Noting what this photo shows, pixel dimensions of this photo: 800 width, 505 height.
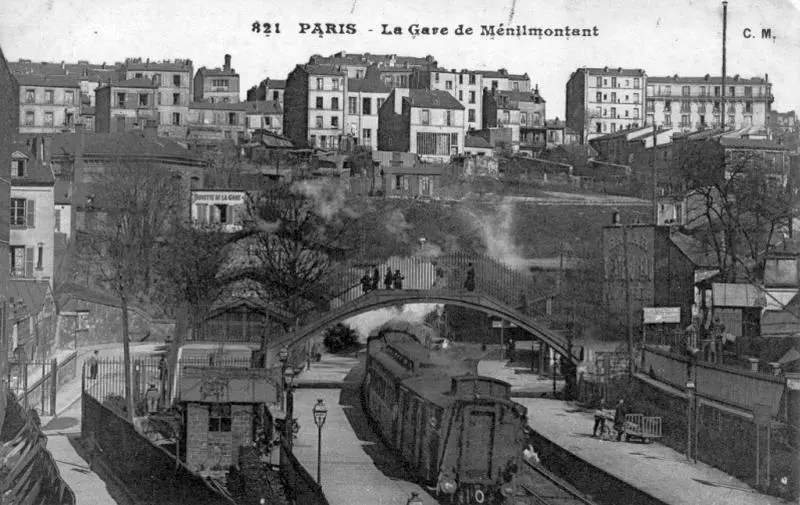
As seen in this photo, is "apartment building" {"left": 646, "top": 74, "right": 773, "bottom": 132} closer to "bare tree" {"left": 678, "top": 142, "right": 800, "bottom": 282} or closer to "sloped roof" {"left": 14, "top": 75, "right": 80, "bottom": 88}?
"bare tree" {"left": 678, "top": 142, "right": 800, "bottom": 282}

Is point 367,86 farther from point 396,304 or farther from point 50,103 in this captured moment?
point 396,304

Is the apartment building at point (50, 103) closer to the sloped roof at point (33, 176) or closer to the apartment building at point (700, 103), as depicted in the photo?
the sloped roof at point (33, 176)

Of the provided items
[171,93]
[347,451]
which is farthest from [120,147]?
[171,93]

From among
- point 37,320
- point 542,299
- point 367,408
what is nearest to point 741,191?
point 542,299

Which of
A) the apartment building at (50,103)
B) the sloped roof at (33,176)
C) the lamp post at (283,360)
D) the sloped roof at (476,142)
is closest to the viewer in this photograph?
the sloped roof at (33,176)

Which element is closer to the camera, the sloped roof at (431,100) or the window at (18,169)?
the window at (18,169)

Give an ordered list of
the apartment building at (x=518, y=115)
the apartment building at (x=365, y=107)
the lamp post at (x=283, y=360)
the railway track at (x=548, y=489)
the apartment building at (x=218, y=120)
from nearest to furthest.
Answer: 1. the railway track at (x=548, y=489)
2. the lamp post at (x=283, y=360)
3. the apartment building at (x=218, y=120)
4. the apartment building at (x=365, y=107)
5. the apartment building at (x=518, y=115)

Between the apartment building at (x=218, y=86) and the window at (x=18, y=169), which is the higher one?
the apartment building at (x=218, y=86)

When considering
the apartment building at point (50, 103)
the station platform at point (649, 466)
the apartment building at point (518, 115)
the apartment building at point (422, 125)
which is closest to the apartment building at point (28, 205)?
the apartment building at point (50, 103)

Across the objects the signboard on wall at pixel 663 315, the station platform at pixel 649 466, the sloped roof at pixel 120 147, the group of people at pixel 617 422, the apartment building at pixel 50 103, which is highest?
the apartment building at pixel 50 103
